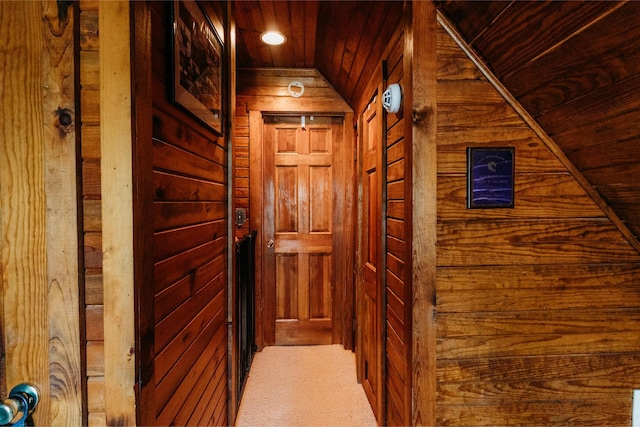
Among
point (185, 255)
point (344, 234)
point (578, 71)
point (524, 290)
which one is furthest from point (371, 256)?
point (578, 71)

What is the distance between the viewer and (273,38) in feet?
7.98

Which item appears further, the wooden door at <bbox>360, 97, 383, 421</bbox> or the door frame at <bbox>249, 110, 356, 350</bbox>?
the door frame at <bbox>249, 110, 356, 350</bbox>

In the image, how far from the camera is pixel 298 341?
10.5 feet

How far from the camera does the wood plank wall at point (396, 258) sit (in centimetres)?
143

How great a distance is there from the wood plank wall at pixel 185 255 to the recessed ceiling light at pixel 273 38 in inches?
29.4

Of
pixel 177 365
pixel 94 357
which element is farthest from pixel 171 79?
pixel 177 365

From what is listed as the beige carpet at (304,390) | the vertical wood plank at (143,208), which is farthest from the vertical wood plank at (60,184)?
the beige carpet at (304,390)

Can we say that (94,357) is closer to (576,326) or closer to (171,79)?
(171,79)

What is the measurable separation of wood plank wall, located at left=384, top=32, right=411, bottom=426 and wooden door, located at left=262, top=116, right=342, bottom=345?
1.43 meters

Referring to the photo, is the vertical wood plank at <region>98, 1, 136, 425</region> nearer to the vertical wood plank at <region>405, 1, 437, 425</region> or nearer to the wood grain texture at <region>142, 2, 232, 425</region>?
the wood grain texture at <region>142, 2, 232, 425</region>

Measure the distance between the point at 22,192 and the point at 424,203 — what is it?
1.16m

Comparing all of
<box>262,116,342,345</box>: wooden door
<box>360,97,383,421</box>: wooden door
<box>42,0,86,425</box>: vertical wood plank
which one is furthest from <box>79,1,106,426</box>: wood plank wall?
<box>262,116,342,345</box>: wooden door

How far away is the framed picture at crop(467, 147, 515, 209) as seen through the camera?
4.02 ft

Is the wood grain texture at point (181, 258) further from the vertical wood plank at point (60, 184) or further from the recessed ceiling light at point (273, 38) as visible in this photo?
the recessed ceiling light at point (273, 38)
